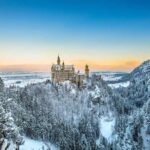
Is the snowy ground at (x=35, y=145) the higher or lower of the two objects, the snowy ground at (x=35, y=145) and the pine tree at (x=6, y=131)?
the lower

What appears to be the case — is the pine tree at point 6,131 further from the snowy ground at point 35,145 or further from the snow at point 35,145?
the snow at point 35,145

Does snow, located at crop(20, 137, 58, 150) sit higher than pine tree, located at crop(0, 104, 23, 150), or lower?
lower

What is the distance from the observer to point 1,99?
102m

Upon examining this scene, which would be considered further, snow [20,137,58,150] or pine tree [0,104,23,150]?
snow [20,137,58,150]

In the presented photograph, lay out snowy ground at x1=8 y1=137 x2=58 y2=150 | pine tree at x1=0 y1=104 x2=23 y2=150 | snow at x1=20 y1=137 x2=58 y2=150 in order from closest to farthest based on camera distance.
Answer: pine tree at x1=0 y1=104 x2=23 y2=150, snowy ground at x1=8 y1=137 x2=58 y2=150, snow at x1=20 y1=137 x2=58 y2=150

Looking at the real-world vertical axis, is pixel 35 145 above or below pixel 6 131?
below

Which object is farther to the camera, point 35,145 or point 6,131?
point 35,145

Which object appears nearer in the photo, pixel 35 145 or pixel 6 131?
pixel 6 131

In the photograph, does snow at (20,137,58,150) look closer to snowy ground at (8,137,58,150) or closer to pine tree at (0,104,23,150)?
snowy ground at (8,137,58,150)

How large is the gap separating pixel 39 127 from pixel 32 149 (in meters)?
26.0

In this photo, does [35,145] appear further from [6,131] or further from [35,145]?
[6,131]

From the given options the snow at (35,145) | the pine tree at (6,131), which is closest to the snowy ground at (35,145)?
the snow at (35,145)

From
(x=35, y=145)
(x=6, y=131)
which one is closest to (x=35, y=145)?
(x=35, y=145)

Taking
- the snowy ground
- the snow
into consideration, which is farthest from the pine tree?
the snow
